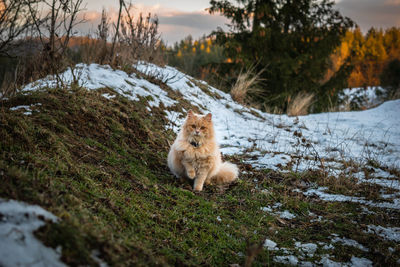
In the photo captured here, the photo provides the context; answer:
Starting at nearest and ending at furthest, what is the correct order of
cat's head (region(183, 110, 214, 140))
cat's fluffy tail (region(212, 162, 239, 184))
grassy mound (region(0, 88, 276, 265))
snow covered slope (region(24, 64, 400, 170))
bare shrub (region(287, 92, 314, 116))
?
grassy mound (region(0, 88, 276, 265)) → cat's head (region(183, 110, 214, 140)) → cat's fluffy tail (region(212, 162, 239, 184)) → snow covered slope (region(24, 64, 400, 170)) → bare shrub (region(287, 92, 314, 116))

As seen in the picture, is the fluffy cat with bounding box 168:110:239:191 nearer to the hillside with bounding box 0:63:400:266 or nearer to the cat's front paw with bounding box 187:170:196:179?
the cat's front paw with bounding box 187:170:196:179

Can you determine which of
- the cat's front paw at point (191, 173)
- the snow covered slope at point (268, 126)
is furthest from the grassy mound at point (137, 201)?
the snow covered slope at point (268, 126)

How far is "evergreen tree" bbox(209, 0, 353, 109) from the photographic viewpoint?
11656mm

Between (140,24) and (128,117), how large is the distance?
13.3ft

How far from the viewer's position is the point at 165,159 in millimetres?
4824

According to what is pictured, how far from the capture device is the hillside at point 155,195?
1.88 m

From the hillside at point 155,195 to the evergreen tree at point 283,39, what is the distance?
21.4 feet

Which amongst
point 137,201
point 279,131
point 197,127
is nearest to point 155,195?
point 137,201

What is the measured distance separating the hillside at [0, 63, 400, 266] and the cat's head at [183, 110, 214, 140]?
2.61 ft

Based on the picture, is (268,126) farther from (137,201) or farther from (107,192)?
(107,192)

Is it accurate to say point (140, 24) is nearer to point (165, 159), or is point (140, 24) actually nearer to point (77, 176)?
point (165, 159)

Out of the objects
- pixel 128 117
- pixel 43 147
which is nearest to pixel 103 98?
pixel 128 117

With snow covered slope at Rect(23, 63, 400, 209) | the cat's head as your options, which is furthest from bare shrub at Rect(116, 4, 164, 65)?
the cat's head

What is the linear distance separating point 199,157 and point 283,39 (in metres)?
9.70
